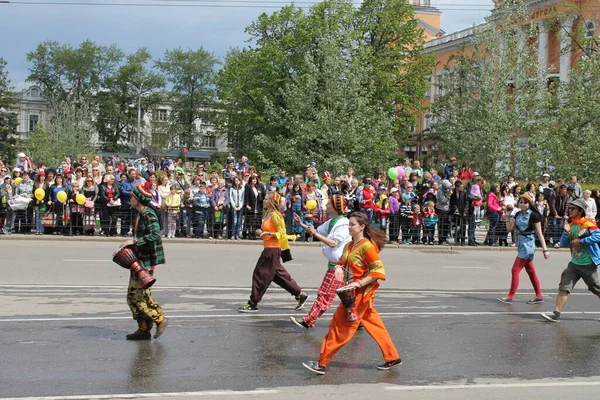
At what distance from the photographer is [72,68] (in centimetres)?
10062

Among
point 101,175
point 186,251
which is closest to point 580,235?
point 186,251

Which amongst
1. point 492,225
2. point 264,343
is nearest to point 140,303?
point 264,343

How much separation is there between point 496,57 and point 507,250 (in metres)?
18.7

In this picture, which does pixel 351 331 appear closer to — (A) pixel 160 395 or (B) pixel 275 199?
(A) pixel 160 395

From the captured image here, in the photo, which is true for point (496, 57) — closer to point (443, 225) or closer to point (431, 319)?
point (443, 225)

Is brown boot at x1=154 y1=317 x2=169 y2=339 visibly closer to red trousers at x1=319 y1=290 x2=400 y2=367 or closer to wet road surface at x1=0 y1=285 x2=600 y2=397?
wet road surface at x1=0 y1=285 x2=600 y2=397

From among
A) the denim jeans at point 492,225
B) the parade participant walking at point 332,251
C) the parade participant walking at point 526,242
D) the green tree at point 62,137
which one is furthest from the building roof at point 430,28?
the parade participant walking at point 332,251

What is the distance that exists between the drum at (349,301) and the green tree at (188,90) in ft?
321

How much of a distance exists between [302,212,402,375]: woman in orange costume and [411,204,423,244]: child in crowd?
14315 millimetres

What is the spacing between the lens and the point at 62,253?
17516 millimetres

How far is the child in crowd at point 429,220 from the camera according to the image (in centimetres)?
2194

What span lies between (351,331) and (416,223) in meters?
14.9

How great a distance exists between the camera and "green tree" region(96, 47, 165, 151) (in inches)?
3976

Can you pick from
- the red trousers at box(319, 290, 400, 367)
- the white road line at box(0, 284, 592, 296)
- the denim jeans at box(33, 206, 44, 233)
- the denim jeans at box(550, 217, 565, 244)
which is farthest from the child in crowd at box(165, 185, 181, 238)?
the red trousers at box(319, 290, 400, 367)
